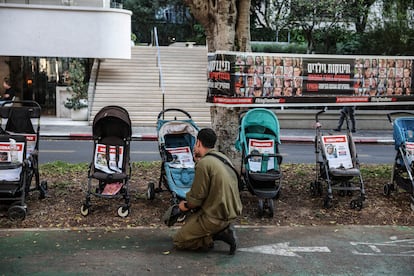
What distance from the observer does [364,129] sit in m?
19.5

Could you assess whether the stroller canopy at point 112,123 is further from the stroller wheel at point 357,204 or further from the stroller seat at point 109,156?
the stroller wheel at point 357,204

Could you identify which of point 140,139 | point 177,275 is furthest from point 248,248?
point 140,139

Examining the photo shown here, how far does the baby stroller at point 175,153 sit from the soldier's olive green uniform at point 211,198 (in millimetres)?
1519

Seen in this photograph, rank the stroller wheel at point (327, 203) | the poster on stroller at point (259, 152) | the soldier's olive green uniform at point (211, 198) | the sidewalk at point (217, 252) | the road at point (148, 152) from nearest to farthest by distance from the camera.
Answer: the sidewalk at point (217, 252) < the soldier's olive green uniform at point (211, 198) < the stroller wheel at point (327, 203) < the poster on stroller at point (259, 152) < the road at point (148, 152)

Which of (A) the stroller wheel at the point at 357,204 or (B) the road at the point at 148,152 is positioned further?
(B) the road at the point at 148,152

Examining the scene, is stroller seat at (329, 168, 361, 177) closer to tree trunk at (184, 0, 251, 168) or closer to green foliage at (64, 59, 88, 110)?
tree trunk at (184, 0, 251, 168)

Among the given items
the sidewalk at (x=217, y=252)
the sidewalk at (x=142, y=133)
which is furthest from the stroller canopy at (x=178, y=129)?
the sidewalk at (x=142, y=133)

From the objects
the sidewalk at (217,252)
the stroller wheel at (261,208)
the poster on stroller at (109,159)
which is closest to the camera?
the sidewalk at (217,252)

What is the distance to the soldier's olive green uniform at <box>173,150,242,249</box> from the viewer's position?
508 centimetres

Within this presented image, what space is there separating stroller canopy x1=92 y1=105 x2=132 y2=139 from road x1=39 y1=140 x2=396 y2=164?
4572mm

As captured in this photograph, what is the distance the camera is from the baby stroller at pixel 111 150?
6.80 metres

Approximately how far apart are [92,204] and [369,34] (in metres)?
18.8

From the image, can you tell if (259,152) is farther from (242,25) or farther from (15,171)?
(15,171)

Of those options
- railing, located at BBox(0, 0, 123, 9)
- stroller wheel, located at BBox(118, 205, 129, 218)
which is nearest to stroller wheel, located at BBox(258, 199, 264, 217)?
stroller wheel, located at BBox(118, 205, 129, 218)
